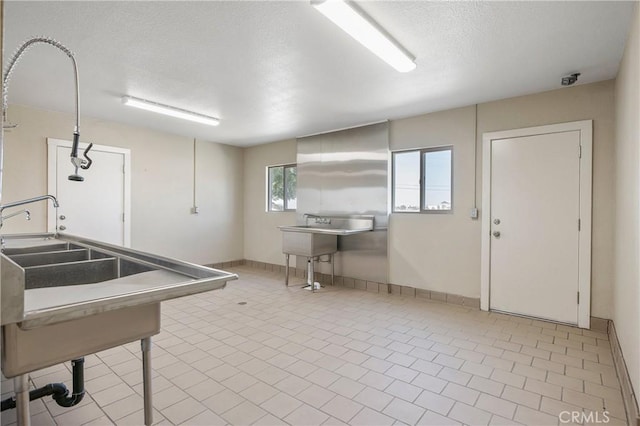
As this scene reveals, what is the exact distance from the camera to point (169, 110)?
4.19m

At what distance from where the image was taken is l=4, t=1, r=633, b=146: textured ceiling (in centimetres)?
217

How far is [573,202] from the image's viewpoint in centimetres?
339

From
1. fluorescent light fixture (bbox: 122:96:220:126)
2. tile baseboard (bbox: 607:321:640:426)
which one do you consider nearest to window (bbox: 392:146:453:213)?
tile baseboard (bbox: 607:321:640:426)

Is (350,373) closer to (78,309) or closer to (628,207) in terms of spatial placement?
(78,309)

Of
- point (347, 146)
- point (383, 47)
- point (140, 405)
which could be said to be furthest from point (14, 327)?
point (347, 146)

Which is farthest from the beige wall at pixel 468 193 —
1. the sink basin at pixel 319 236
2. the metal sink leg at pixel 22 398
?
the metal sink leg at pixel 22 398

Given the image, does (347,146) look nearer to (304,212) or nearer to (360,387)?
(304,212)

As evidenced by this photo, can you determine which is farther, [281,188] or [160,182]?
[281,188]

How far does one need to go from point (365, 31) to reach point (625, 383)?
304 cm

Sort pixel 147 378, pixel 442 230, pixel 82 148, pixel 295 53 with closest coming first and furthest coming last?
pixel 147 378, pixel 295 53, pixel 442 230, pixel 82 148

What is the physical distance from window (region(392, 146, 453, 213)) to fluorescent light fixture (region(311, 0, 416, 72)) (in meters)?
1.83

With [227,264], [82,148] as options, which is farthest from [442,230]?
[82,148]

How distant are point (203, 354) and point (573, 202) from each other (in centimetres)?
400

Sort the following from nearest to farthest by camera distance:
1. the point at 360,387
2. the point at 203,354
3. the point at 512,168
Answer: the point at 360,387 → the point at 203,354 → the point at 512,168
